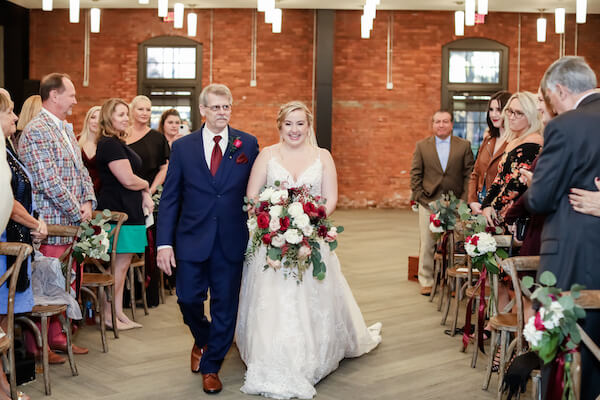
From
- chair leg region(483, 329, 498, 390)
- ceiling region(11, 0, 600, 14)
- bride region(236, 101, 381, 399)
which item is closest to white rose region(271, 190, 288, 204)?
bride region(236, 101, 381, 399)

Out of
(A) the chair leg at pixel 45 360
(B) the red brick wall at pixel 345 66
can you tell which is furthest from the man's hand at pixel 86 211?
(B) the red brick wall at pixel 345 66

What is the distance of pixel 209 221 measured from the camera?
163 inches

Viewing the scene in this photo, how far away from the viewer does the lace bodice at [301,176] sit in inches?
176

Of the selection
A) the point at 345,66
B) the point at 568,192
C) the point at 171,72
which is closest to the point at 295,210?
the point at 568,192

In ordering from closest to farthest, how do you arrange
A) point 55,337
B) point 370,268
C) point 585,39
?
1. point 55,337
2. point 370,268
3. point 585,39

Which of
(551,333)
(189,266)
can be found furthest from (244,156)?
(551,333)

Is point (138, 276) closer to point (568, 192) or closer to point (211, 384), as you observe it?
point (211, 384)

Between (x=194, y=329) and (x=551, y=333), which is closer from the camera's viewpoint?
(x=551, y=333)

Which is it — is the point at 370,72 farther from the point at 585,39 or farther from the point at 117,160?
the point at 117,160

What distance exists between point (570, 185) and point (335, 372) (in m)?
2.20

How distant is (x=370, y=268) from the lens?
28.5 ft

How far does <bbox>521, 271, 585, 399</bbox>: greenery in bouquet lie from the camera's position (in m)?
2.44

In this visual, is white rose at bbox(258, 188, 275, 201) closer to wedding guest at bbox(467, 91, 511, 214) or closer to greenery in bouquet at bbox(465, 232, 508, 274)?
greenery in bouquet at bbox(465, 232, 508, 274)

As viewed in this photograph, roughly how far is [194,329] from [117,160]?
5.67 ft
